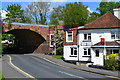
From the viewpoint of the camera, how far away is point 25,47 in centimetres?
5762

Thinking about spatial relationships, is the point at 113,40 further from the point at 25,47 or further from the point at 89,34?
the point at 25,47

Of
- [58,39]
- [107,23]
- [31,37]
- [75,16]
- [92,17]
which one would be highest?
[92,17]

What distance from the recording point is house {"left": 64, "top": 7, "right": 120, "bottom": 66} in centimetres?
3145

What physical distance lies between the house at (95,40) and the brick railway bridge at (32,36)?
13001 millimetres

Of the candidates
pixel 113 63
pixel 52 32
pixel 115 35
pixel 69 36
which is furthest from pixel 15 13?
pixel 113 63

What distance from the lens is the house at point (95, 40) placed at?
1238 inches

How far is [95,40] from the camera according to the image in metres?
33.7

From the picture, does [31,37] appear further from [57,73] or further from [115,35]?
[57,73]

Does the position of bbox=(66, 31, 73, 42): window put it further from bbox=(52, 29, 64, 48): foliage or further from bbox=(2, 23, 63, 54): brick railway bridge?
bbox=(2, 23, 63, 54): brick railway bridge

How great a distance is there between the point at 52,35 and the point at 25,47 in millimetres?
12590

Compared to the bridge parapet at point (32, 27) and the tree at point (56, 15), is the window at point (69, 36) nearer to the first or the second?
the bridge parapet at point (32, 27)

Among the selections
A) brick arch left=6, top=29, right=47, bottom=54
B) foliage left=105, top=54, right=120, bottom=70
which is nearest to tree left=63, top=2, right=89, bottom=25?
brick arch left=6, top=29, right=47, bottom=54

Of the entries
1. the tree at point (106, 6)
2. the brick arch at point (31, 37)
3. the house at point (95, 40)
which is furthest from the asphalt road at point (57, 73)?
the tree at point (106, 6)

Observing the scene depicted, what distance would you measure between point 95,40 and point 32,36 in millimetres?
24209
